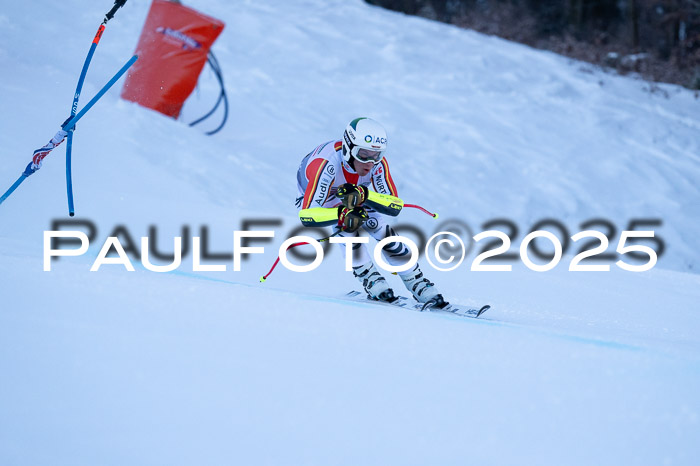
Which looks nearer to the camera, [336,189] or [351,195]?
[351,195]

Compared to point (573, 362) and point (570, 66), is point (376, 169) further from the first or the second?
point (570, 66)

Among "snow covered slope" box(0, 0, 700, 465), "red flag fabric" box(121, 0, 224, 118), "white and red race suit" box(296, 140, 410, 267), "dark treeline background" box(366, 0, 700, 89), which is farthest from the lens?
"dark treeline background" box(366, 0, 700, 89)

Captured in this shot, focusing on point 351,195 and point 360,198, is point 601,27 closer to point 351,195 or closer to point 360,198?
point 360,198

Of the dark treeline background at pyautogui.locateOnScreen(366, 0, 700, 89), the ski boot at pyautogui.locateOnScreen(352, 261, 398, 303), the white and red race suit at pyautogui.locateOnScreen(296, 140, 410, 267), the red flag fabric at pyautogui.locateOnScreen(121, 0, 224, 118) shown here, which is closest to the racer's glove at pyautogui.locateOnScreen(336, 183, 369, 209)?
the white and red race suit at pyautogui.locateOnScreen(296, 140, 410, 267)

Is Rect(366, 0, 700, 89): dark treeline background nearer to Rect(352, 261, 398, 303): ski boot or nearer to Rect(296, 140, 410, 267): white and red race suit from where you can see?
Rect(296, 140, 410, 267): white and red race suit

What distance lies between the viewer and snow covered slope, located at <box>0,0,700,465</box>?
2.23 m

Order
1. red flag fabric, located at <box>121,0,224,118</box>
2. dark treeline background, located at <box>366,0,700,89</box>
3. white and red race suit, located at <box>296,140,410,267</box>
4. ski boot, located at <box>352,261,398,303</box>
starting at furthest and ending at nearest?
dark treeline background, located at <box>366,0,700,89</box>, red flag fabric, located at <box>121,0,224,118</box>, ski boot, located at <box>352,261,398,303</box>, white and red race suit, located at <box>296,140,410,267</box>

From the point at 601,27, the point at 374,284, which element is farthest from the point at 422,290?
the point at 601,27

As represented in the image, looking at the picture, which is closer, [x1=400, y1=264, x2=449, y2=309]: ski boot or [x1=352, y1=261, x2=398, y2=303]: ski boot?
[x1=400, y1=264, x2=449, y2=309]: ski boot

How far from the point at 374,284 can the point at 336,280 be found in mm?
986

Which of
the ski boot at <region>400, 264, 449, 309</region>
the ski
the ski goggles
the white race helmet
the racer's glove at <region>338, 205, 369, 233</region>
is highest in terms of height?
the white race helmet

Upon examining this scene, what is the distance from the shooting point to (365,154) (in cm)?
466

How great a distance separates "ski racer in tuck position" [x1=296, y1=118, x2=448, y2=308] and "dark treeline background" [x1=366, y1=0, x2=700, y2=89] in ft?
36.1

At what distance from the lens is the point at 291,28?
45.7 feet
